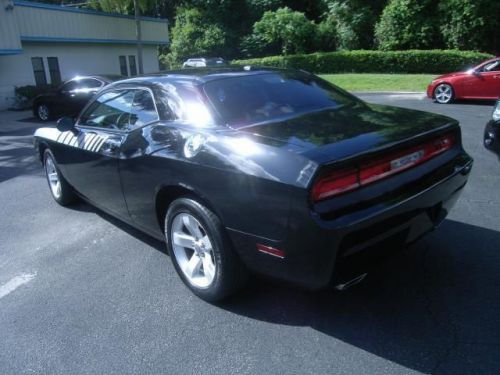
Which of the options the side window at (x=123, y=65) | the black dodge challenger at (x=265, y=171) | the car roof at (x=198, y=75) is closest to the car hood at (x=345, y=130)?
the black dodge challenger at (x=265, y=171)

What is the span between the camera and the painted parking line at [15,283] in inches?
135

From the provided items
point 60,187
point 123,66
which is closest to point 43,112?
point 60,187

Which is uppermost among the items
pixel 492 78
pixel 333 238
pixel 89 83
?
pixel 333 238

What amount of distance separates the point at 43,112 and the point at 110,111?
10986 millimetres

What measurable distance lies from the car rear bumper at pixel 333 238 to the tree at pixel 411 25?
23.1 meters

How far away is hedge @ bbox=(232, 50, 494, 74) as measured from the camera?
1988cm

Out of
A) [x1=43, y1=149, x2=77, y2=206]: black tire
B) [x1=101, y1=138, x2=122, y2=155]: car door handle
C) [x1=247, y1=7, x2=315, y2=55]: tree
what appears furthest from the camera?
[x1=247, y1=7, x2=315, y2=55]: tree

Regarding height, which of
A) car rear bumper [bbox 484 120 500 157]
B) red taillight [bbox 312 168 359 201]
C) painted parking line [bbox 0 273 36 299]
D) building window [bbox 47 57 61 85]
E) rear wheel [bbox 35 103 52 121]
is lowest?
rear wheel [bbox 35 103 52 121]

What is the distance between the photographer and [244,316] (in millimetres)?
2926

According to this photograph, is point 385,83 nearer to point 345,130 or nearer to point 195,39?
point 345,130

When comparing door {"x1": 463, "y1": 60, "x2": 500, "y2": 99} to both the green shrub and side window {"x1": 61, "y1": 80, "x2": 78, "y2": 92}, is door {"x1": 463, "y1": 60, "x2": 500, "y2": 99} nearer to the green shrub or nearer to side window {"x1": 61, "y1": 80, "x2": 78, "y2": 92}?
side window {"x1": 61, "y1": 80, "x2": 78, "y2": 92}

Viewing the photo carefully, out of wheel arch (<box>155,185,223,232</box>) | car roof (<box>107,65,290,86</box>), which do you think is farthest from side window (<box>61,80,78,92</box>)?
wheel arch (<box>155,185,223,232</box>)

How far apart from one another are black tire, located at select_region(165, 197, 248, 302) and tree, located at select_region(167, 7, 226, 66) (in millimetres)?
35591

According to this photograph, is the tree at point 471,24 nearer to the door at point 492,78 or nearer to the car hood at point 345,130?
the door at point 492,78
